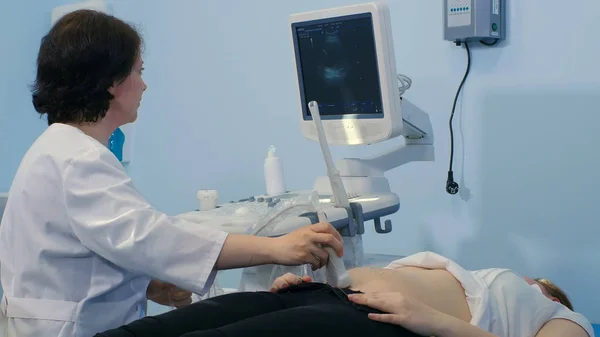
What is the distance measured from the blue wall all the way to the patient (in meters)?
0.61

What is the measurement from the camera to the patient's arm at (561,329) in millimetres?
1535

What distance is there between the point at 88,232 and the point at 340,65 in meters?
1.02

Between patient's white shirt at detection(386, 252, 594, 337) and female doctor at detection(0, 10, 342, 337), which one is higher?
female doctor at detection(0, 10, 342, 337)

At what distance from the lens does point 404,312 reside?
4.39 ft

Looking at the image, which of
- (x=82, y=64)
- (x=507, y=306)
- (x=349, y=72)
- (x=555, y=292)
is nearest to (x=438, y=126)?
(x=349, y=72)

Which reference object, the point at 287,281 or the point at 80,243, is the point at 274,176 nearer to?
the point at 287,281

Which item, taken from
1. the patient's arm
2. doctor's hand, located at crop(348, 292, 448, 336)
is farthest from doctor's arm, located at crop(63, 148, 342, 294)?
the patient's arm

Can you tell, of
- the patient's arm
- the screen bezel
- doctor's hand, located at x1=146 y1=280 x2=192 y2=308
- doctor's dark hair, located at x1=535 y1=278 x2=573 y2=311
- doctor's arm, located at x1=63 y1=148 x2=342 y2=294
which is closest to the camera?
doctor's arm, located at x1=63 y1=148 x2=342 y2=294

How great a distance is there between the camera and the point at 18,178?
1384mm

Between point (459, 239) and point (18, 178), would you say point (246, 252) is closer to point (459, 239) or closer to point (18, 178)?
point (18, 178)

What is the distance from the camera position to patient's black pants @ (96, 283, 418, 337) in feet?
3.84

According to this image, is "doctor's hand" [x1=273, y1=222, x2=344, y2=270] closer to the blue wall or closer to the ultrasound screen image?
the ultrasound screen image

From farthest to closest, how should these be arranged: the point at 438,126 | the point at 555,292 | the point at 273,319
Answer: the point at 438,126 → the point at 555,292 → the point at 273,319

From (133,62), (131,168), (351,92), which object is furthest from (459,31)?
(131,168)
